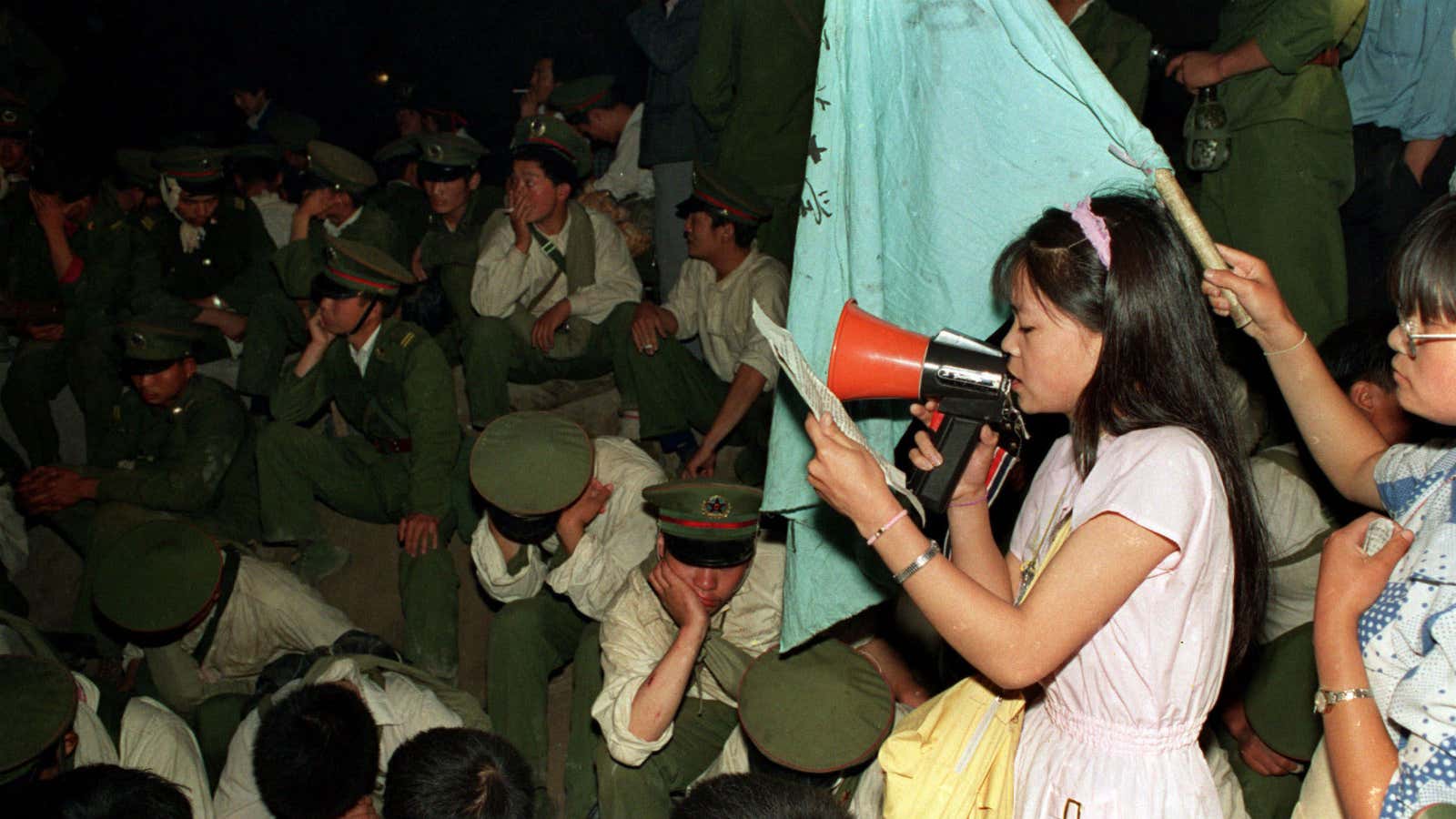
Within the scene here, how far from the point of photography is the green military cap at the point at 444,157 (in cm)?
659

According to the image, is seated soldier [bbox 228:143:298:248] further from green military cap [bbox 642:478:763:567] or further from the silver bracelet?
the silver bracelet

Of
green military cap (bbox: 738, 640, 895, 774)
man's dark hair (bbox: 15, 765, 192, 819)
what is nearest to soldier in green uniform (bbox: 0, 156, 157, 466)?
man's dark hair (bbox: 15, 765, 192, 819)

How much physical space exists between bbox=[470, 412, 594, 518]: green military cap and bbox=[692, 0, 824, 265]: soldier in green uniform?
169cm

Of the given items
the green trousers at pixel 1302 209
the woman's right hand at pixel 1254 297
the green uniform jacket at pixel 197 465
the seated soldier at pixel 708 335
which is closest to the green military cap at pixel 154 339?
the green uniform jacket at pixel 197 465

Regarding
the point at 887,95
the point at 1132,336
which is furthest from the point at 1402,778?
the point at 887,95

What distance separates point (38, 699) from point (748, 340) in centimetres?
313

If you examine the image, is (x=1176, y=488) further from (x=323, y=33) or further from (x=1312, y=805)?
(x=323, y=33)

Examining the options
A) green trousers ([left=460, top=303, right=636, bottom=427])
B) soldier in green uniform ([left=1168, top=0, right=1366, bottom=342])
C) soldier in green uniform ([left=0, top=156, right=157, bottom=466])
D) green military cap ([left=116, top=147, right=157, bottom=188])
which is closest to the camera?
soldier in green uniform ([left=1168, top=0, right=1366, bottom=342])

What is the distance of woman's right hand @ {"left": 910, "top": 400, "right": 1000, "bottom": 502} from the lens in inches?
83.7

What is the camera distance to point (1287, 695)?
3408mm

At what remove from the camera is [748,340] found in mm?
5391

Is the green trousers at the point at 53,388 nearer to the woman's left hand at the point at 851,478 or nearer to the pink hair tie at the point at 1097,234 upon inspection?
the woman's left hand at the point at 851,478

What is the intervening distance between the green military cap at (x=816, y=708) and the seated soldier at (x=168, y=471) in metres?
3.07

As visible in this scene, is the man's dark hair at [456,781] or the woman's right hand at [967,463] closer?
the woman's right hand at [967,463]
